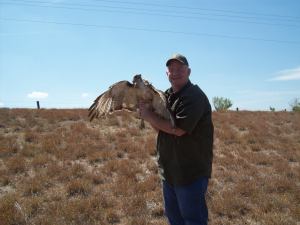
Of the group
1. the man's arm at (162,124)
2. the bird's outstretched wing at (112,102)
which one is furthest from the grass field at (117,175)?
the man's arm at (162,124)

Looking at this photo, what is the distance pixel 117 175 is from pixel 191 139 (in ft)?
18.4

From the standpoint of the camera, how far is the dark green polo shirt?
12.8ft

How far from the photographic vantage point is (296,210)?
22.0ft

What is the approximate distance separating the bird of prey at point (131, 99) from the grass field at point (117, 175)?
2354 millimetres

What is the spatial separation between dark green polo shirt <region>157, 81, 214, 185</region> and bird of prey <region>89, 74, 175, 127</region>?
152mm

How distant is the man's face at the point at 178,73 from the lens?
13.3 feet

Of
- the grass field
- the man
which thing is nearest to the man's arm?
the man

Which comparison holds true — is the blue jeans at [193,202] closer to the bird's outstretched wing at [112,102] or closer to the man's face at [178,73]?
the man's face at [178,73]

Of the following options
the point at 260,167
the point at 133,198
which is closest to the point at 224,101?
the point at 260,167

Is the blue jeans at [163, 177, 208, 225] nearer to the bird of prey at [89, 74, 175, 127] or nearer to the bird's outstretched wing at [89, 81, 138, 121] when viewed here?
the bird of prey at [89, 74, 175, 127]

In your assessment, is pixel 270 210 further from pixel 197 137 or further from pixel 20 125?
pixel 20 125

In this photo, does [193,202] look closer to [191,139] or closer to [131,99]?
[191,139]

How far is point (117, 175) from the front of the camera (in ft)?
30.8

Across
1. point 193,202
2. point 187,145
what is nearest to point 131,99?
point 187,145
